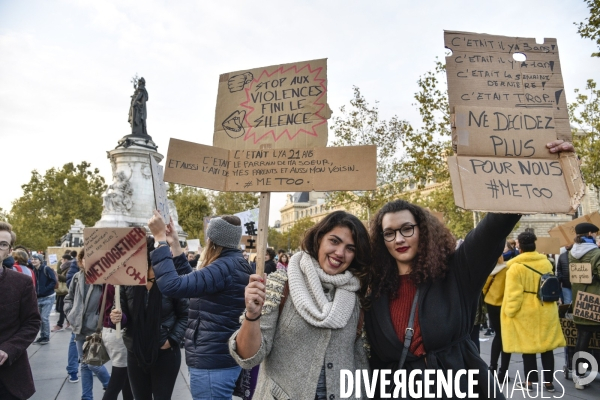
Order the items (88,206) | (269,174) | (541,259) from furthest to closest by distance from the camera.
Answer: (88,206) < (541,259) < (269,174)

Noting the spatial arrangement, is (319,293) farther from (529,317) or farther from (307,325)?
(529,317)

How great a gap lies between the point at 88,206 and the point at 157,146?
30.2 metres

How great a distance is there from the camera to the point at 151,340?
353cm

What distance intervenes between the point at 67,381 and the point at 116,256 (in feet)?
11.8

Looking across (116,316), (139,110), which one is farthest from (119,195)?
(116,316)

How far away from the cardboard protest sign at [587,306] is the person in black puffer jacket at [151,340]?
479 centimetres

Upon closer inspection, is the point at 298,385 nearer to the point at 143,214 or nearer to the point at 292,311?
the point at 292,311

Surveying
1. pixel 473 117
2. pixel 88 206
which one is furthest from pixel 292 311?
pixel 88 206

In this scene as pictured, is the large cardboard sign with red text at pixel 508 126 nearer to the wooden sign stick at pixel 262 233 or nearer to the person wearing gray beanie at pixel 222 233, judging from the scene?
the wooden sign stick at pixel 262 233

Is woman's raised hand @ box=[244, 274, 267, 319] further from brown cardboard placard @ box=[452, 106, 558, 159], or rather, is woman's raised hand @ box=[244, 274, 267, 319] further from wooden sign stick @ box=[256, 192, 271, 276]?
brown cardboard placard @ box=[452, 106, 558, 159]

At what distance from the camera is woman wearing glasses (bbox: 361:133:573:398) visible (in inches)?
81.2

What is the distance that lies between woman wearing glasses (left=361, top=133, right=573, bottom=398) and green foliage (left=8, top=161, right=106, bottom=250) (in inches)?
2115

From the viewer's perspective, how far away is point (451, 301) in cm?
212

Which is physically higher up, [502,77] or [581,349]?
[502,77]
